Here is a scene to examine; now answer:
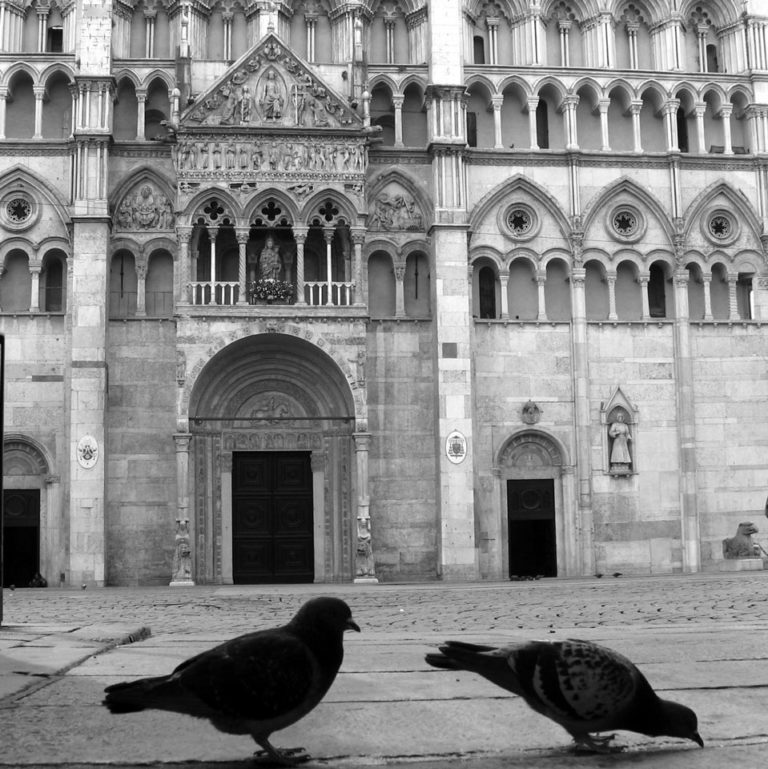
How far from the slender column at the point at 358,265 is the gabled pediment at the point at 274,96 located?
9.85 ft

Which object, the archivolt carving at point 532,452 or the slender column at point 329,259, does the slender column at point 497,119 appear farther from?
the archivolt carving at point 532,452

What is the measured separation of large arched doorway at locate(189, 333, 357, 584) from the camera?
3062cm

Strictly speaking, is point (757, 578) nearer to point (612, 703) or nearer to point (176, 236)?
point (176, 236)

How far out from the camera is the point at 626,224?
1312 inches

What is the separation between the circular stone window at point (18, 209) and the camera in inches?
1230

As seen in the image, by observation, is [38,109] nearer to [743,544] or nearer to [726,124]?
[726,124]

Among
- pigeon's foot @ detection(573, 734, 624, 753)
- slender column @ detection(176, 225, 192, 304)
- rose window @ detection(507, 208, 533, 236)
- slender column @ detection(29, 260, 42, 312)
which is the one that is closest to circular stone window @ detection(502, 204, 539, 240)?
rose window @ detection(507, 208, 533, 236)

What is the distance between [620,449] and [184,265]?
13.2 m

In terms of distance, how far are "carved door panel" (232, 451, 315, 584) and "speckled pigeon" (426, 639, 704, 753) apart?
2635 cm

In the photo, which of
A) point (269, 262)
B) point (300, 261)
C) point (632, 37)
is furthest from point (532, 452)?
point (632, 37)

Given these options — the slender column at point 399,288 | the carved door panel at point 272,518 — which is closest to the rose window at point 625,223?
the slender column at point 399,288

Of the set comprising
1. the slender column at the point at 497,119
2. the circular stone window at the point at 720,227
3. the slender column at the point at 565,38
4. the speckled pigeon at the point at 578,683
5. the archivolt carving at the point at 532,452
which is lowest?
the speckled pigeon at the point at 578,683

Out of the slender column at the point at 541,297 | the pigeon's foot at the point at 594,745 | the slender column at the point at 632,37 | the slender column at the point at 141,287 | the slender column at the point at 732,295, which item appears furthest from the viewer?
the slender column at the point at 632,37

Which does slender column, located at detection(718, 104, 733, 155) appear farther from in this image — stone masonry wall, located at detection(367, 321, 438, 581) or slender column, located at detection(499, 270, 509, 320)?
stone masonry wall, located at detection(367, 321, 438, 581)
